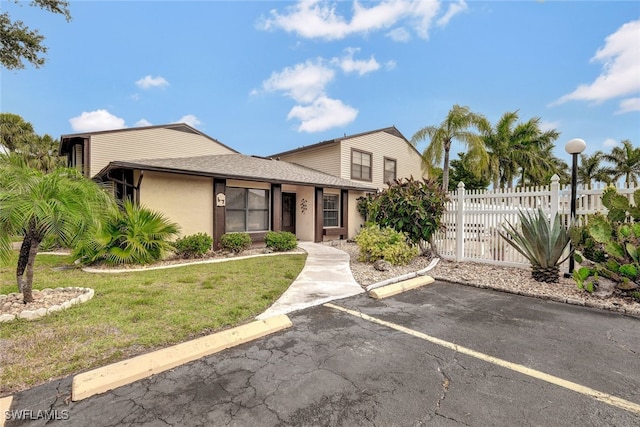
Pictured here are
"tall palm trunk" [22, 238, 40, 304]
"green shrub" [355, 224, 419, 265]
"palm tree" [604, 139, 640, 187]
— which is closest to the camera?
"tall palm trunk" [22, 238, 40, 304]

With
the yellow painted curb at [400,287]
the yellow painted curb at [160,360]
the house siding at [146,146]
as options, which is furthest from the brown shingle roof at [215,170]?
the yellow painted curb at [160,360]

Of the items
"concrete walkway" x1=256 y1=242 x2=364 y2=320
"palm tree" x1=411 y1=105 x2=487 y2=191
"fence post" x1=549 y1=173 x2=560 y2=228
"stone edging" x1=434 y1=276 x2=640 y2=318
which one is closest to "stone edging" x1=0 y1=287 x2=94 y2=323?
"concrete walkway" x1=256 y1=242 x2=364 y2=320

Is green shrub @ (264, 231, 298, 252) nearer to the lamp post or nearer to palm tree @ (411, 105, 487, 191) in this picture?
the lamp post

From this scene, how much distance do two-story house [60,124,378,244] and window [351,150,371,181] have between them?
1.57ft

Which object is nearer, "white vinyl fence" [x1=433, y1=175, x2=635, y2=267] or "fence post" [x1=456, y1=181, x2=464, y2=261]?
"white vinyl fence" [x1=433, y1=175, x2=635, y2=267]

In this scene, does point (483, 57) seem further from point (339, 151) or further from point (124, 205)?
point (124, 205)

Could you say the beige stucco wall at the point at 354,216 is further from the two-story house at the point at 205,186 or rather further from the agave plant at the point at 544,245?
the agave plant at the point at 544,245

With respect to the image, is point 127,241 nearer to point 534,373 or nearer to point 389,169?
point 534,373

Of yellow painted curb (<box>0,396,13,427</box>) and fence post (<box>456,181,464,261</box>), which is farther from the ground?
fence post (<box>456,181,464,261</box>)

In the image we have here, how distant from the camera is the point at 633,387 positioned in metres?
2.45

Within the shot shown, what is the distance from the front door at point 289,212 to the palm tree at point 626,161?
31734mm

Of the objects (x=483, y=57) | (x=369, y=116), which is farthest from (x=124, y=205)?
(x=369, y=116)

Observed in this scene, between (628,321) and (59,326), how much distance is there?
24.7 ft

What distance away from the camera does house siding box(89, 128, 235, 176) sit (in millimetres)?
13430
